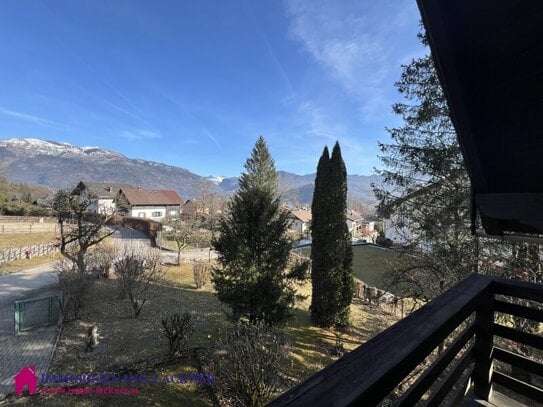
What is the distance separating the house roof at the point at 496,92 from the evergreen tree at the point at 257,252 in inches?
310

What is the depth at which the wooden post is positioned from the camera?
6.57 ft

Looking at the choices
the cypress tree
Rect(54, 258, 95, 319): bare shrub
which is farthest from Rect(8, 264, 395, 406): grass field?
the cypress tree

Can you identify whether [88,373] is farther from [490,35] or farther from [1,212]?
[1,212]

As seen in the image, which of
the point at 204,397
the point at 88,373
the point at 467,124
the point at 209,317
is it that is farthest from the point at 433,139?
the point at 88,373

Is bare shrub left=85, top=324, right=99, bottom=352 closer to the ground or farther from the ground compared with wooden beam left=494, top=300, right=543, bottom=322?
closer to the ground

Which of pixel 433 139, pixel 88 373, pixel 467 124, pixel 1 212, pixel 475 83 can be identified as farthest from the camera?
pixel 1 212

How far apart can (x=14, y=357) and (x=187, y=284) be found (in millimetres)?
9290

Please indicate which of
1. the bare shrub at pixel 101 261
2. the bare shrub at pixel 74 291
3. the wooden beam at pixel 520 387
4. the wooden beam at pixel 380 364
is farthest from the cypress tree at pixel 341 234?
the bare shrub at pixel 101 261

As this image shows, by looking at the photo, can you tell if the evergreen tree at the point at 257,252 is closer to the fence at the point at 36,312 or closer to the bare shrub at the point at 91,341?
the bare shrub at the point at 91,341

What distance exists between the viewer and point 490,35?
144 cm

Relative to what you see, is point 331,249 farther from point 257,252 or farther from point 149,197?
point 149,197

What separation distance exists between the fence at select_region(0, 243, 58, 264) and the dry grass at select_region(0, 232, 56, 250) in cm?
108

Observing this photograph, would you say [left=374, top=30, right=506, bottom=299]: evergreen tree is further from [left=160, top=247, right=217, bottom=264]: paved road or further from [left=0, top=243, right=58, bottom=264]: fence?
[left=0, top=243, right=58, bottom=264]: fence

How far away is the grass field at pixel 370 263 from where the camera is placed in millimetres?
18973
